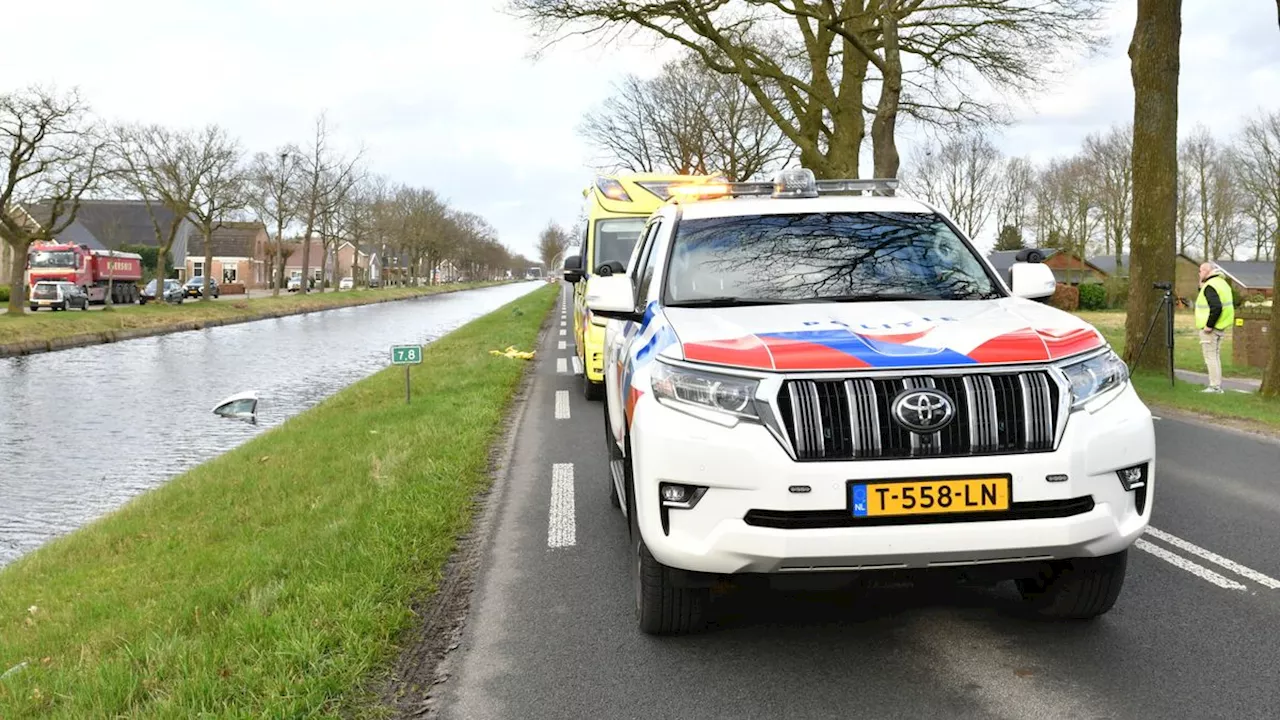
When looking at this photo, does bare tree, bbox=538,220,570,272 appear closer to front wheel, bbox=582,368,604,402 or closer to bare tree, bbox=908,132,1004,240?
bare tree, bbox=908,132,1004,240

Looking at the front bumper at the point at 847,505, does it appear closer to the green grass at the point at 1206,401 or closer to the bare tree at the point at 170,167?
the green grass at the point at 1206,401

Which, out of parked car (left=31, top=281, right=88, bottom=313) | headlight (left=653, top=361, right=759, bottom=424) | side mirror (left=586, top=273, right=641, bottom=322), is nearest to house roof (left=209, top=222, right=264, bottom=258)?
parked car (left=31, top=281, right=88, bottom=313)

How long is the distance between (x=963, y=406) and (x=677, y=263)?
1.80 m

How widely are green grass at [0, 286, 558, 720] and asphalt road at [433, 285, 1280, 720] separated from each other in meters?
0.46

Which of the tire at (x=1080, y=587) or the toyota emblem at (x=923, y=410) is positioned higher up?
the toyota emblem at (x=923, y=410)

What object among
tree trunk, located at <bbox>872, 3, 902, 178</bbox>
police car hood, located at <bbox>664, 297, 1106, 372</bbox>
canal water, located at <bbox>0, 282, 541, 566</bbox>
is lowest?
canal water, located at <bbox>0, 282, 541, 566</bbox>

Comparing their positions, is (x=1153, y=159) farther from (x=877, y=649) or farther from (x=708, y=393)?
(x=708, y=393)

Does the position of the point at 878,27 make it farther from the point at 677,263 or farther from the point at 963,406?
the point at 963,406

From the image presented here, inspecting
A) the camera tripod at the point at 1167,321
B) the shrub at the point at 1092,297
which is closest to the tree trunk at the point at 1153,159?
the camera tripod at the point at 1167,321

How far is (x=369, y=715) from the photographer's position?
125 inches

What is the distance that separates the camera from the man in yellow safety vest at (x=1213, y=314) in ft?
40.0

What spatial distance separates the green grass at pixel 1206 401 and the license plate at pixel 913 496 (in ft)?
27.7

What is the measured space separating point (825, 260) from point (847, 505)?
63.3 inches

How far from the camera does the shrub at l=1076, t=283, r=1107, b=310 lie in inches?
1911
